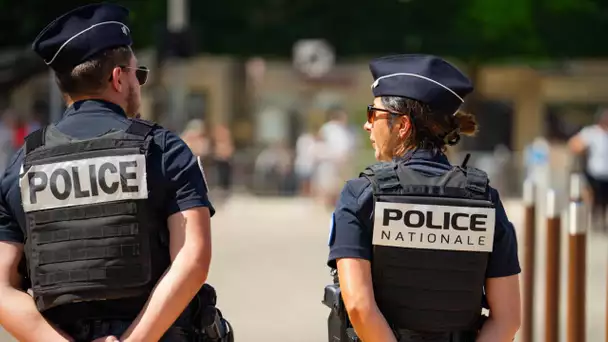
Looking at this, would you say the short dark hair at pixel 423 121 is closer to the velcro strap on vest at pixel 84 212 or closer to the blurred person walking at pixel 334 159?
the velcro strap on vest at pixel 84 212

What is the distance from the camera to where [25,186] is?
3.74m

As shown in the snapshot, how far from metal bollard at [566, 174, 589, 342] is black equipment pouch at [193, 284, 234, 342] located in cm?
377

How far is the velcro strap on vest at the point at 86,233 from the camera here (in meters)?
3.64

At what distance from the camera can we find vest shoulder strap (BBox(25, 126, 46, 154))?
377 cm

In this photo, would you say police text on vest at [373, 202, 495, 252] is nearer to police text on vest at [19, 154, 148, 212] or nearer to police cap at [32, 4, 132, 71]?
police text on vest at [19, 154, 148, 212]

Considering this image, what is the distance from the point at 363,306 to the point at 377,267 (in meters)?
0.15

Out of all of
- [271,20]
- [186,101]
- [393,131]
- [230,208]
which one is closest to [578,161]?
[230,208]

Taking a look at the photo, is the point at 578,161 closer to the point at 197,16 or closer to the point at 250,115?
the point at 197,16

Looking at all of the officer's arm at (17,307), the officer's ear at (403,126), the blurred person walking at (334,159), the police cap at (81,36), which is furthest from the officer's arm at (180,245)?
the blurred person walking at (334,159)

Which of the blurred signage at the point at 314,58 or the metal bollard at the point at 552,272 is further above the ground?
the blurred signage at the point at 314,58

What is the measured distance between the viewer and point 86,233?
12.0ft

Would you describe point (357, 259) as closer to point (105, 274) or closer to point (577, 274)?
point (105, 274)

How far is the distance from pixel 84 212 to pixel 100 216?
5cm

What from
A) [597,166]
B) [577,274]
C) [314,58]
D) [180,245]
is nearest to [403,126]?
[180,245]
